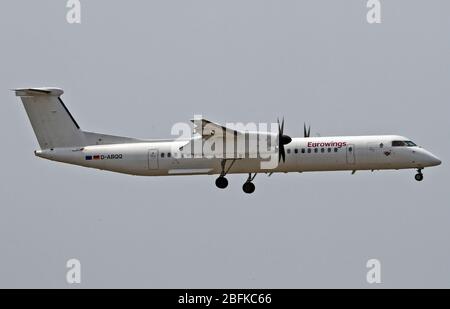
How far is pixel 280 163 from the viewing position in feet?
118

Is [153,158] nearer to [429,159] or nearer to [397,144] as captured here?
[397,144]

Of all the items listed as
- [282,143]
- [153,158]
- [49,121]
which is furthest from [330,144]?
[49,121]

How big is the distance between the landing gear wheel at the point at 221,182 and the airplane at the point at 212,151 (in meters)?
0.04

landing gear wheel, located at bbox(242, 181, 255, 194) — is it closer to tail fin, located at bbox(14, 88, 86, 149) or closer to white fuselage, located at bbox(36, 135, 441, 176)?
white fuselage, located at bbox(36, 135, 441, 176)

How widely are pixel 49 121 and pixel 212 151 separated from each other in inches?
293

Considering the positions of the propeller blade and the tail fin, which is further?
the tail fin

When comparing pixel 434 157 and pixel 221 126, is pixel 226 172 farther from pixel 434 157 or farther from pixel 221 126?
pixel 434 157

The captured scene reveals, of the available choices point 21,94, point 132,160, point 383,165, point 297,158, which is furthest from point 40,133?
point 383,165

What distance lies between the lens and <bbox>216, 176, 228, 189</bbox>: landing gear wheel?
36.9m

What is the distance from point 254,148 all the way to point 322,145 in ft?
9.13

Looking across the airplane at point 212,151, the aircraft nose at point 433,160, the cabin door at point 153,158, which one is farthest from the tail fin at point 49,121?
the aircraft nose at point 433,160

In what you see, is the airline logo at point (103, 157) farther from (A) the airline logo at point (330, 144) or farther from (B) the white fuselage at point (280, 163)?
(A) the airline logo at point (330, 144)

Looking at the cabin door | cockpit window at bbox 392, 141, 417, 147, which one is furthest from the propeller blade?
the cabin door

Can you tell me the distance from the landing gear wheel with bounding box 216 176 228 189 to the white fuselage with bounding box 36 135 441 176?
34cm
